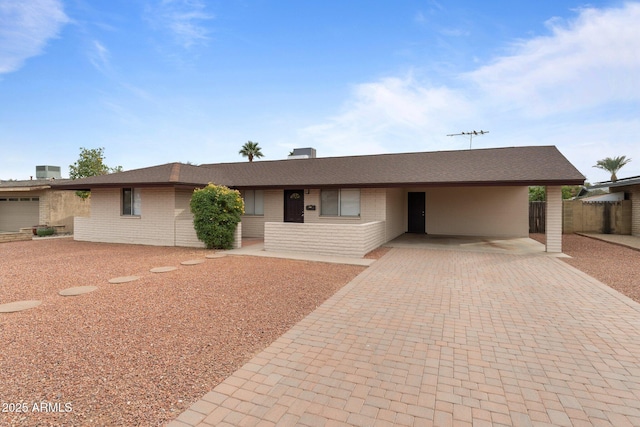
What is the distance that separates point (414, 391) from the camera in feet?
9.96

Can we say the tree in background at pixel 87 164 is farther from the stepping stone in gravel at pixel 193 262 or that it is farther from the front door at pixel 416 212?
the front door at pixel 416 212

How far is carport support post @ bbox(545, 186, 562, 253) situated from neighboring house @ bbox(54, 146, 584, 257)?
3cm

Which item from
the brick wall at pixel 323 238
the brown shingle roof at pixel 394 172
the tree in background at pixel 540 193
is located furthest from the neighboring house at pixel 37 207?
the tree in background at pixel 540 193

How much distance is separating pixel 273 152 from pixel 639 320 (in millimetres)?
39590

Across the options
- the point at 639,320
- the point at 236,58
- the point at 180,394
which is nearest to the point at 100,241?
the point at 236,58

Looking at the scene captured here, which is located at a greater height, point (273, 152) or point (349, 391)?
point (273, 152)

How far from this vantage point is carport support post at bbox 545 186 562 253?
1144 centimetres

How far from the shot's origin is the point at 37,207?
2073 cm

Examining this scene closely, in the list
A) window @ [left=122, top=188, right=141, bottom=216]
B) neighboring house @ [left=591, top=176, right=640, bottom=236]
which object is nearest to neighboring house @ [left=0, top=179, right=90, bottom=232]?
window @ [left=122, top=188, right=141, bottom=216]

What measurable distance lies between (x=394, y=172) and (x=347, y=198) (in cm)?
250

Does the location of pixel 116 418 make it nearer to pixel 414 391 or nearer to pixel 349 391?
pixel 349 391

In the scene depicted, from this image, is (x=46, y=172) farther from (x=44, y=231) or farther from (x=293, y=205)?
(x=293, y=205)

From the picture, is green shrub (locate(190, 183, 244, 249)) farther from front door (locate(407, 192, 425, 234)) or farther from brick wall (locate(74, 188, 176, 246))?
front door (locate(407, 192, 425, 234))

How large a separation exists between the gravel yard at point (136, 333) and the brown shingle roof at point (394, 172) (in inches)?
228
